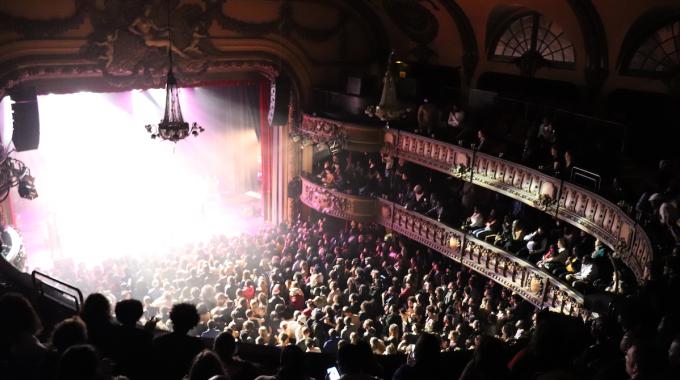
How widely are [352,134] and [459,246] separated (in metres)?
4.91

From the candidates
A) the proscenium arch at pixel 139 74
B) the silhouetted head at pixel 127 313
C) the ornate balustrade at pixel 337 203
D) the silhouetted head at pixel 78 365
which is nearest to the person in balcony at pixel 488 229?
the ornate balustrade at pixel 337 203

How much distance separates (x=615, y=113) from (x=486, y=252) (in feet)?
13.6

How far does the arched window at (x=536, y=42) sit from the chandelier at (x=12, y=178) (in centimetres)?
1244

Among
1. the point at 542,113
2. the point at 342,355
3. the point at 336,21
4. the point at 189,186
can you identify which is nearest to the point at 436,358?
the point at 342,355

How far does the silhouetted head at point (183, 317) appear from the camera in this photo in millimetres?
4375

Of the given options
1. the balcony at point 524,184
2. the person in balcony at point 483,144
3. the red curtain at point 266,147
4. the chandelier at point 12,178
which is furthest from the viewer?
the red curtain at point 266,147

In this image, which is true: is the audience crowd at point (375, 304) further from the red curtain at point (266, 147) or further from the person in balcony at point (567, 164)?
the red curtain at point (266, 147)

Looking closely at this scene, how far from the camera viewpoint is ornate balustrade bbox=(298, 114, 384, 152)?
16406 mm

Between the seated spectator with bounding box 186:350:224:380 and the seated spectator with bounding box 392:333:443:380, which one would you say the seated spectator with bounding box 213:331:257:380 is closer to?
the seated spectator with bounding box 186:350:224:380

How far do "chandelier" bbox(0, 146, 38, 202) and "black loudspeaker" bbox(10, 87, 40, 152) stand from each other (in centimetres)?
39

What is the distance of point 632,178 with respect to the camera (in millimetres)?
9828

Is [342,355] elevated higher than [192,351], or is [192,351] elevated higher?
[342,355]

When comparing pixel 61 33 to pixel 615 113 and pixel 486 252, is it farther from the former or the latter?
Result: pixel 615 113

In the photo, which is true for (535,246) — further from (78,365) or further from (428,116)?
(78,365)
